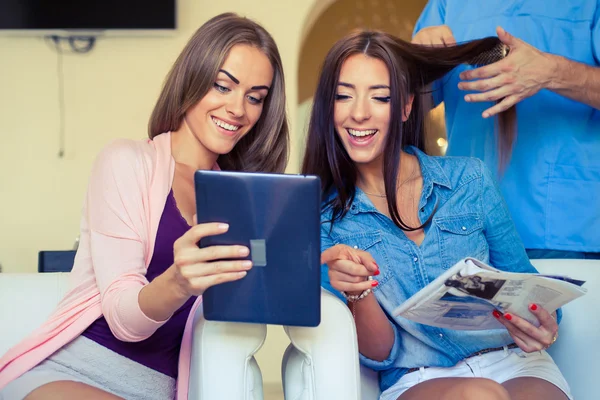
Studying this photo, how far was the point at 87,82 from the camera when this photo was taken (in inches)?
145

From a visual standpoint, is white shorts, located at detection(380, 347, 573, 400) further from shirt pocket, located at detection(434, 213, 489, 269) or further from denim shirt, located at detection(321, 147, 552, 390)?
shirt pocket, located at detection(434, 213, 489, 269)

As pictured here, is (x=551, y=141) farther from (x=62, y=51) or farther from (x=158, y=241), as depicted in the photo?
(x=62, y=51)

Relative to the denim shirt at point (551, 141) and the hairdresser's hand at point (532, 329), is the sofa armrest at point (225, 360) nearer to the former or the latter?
the hairdresser's hand at point (532, 329)

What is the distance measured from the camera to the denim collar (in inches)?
63.9

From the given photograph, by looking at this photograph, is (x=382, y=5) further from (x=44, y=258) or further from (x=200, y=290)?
(x=200, y=290)

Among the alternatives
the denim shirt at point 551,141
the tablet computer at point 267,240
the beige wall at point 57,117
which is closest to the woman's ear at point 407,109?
the denim shirt at point 551,141

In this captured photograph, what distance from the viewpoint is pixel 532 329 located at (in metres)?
1.43

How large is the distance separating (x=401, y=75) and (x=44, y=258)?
4.77 ft

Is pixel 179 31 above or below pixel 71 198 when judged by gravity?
above

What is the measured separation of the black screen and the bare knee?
106 inches

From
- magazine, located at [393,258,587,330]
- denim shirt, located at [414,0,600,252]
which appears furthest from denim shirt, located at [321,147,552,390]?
denim shirt, located at [414,0,600,252]

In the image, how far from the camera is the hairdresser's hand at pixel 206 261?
112 centimetres

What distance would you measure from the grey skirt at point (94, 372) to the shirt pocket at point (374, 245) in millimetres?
516

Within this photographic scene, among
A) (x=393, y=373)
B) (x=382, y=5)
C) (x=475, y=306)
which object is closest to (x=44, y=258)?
(x=393, y=373)
